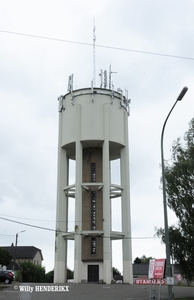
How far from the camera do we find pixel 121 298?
68.3ft

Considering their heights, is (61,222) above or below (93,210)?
below

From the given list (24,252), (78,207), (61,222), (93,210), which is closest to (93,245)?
(93,210)

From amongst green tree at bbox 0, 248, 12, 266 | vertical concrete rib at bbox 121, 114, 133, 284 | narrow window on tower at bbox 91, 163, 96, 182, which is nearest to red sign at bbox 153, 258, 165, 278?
vertical concrete rib at bbox 121, 114, 133, 284

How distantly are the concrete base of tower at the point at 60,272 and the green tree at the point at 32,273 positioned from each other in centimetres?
3118

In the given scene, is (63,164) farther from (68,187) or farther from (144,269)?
(144,269)

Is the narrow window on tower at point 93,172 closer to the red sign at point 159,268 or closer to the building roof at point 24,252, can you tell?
the red sign at point 159,268

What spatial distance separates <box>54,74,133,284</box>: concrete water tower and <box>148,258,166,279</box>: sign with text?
48.9 feet

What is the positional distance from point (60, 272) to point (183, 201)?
15818 millimetres

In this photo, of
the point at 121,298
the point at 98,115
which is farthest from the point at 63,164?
the point at 121,298

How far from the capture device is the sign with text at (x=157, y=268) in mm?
18906

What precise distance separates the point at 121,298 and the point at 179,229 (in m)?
5.60

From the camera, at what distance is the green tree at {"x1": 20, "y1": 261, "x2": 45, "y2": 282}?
215 feet

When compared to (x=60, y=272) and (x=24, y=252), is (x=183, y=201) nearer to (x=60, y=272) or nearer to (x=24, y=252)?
(x=60, y=272)

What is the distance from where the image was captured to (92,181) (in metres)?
39.6
